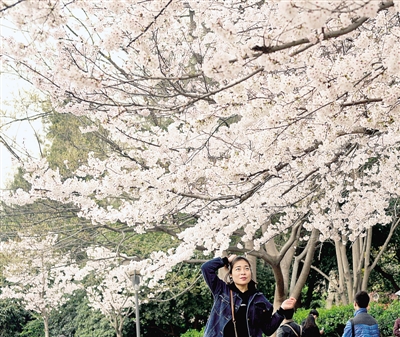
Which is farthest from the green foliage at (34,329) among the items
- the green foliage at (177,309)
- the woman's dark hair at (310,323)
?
the woman's dark hair at (310,323)

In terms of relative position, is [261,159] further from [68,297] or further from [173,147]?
[68,297]

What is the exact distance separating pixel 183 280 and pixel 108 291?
6.39 feet

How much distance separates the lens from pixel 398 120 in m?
4.59

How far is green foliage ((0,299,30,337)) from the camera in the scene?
72.3 feet

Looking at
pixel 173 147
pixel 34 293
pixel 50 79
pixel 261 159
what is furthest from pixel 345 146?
pixel 34 293

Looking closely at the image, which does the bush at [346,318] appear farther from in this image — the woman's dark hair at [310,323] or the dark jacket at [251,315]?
the dark jacket at [251,315]

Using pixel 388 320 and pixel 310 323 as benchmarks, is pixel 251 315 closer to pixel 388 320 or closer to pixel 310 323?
pixel 310 323

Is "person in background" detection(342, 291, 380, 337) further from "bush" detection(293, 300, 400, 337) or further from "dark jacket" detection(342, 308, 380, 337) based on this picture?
"bush" detection(293, 300, 400, 337)

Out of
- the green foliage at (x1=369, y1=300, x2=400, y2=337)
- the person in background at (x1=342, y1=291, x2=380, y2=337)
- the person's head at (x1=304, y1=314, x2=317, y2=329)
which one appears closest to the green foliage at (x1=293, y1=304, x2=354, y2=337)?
the green foliage at (x1=369, y1=300, x2=400, y2=337)

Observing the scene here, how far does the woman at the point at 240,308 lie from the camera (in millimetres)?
4320

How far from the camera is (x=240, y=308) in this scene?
438cm

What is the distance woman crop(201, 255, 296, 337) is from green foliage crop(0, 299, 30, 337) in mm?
18477

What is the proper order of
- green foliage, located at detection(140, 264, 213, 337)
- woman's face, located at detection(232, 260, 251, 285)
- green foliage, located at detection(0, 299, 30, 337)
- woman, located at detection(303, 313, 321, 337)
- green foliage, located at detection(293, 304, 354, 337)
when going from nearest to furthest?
woman's face, located at detection(232, 260, 251, 285) → woman, located at detection(303, 313, 321, 337) → green foliage, located at detection(293, 304, 354, 337) → green foliage, located at detection(140, 264, 213, 337) → green foliage, located at detection(0, 299, 30, 337)

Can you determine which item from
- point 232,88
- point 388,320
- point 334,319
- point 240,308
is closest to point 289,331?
point 240,308
